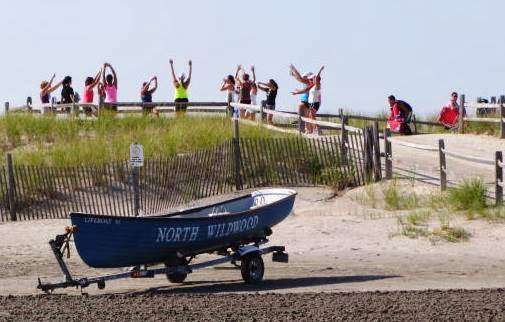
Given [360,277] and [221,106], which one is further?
[221,106]

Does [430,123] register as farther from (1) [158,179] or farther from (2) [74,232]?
(2) [74,232]

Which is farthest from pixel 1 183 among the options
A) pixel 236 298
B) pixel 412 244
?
pixel 236 298

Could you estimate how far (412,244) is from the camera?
20406 millimetres

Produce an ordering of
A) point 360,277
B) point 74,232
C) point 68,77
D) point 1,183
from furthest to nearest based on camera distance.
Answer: point 68,77 → point 1,183 → point 360,277 → point 74,232

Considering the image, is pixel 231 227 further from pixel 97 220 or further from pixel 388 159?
pixel 388 159

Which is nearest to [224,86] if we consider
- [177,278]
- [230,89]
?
[230,89]

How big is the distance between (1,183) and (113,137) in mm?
6365

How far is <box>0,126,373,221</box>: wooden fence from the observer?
2492 cm

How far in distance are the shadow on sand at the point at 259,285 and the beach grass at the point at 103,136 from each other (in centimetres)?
1033

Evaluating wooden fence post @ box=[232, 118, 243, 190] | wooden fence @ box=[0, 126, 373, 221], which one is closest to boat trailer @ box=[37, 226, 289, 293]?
wooden fence @ box=[0, 126, 373, 221]

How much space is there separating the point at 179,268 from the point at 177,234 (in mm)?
486

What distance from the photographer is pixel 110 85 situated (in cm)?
3409

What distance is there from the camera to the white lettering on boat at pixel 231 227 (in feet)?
55.3

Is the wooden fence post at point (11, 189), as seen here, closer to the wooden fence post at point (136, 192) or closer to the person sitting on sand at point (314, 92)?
the wooden fence post at point (136, 192)
